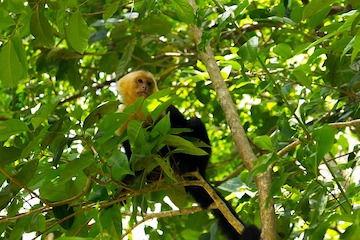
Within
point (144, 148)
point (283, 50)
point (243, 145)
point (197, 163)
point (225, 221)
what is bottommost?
point (225, 221)

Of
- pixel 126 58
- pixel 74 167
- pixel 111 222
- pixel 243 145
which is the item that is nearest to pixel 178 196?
pixel 243 145

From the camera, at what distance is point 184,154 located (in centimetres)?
367

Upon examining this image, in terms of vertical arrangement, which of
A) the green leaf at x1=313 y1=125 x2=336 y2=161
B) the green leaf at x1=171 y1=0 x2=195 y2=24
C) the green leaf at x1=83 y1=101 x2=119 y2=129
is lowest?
the green leaf at x1=313 y1=125 x2=336 y2=161

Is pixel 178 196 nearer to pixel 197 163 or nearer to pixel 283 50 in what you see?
pixel 283 50

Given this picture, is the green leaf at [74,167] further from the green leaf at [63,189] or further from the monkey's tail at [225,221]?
the monkey's tail at [225,221]

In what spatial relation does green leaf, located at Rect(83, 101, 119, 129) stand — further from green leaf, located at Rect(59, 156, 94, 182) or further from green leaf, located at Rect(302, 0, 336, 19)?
green leaf, located at Rect(302, 0, 336, 19)

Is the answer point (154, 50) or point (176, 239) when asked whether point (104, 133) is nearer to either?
point (176, 239)

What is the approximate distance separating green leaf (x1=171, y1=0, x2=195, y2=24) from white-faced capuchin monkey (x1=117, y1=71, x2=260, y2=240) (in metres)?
0.49

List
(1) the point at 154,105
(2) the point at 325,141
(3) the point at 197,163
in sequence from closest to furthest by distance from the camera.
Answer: (2) the point at 325,141 → (1) the point at 154,105 → (3) the point at 197,163

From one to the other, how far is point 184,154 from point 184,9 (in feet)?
4.52

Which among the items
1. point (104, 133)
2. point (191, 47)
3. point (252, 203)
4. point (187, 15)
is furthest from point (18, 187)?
point (191, 47)

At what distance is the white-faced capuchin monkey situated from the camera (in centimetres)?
Answer: 307

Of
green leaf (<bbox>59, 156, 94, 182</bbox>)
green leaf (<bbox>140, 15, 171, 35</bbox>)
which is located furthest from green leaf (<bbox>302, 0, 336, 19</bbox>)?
green leaf (<bbox>140, 15, 171, 35</bbox>)

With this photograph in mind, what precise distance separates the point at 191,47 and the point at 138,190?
2363mm
